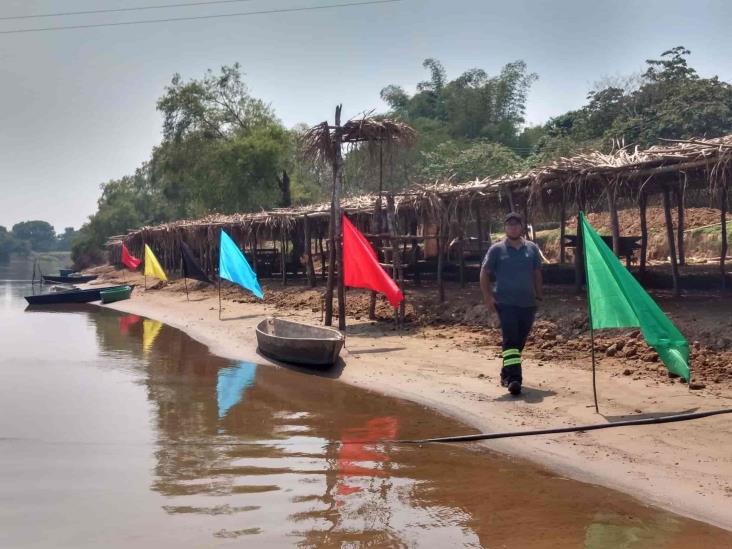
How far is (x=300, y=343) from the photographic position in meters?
9.87

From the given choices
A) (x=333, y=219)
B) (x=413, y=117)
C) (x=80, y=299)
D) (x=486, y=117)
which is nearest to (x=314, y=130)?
(x=333, y=219)

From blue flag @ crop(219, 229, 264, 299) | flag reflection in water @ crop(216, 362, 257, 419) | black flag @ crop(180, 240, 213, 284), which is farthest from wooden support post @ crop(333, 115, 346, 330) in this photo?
black flag @ crop(180, 240, 213, 284)

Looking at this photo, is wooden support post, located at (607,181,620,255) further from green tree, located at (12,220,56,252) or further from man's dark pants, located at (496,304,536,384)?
green tree, located at (12,220,56,252)

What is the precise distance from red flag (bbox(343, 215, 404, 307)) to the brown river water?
5.95 feet

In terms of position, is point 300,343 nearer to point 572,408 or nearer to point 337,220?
point 337,220

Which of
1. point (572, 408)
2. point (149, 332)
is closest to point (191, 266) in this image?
point (149, 332)

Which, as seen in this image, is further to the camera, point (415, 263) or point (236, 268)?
point (415, 263)

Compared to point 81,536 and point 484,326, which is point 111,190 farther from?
point 81,536

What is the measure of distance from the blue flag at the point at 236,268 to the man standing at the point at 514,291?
7778 millimetres

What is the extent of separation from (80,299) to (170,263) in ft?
27.7

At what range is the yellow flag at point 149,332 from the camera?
1375 centimetres

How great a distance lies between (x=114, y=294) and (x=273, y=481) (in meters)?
20.5

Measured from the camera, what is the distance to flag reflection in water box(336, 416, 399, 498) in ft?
17.1

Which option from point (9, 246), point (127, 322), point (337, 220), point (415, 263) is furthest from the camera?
point (9, 246)
